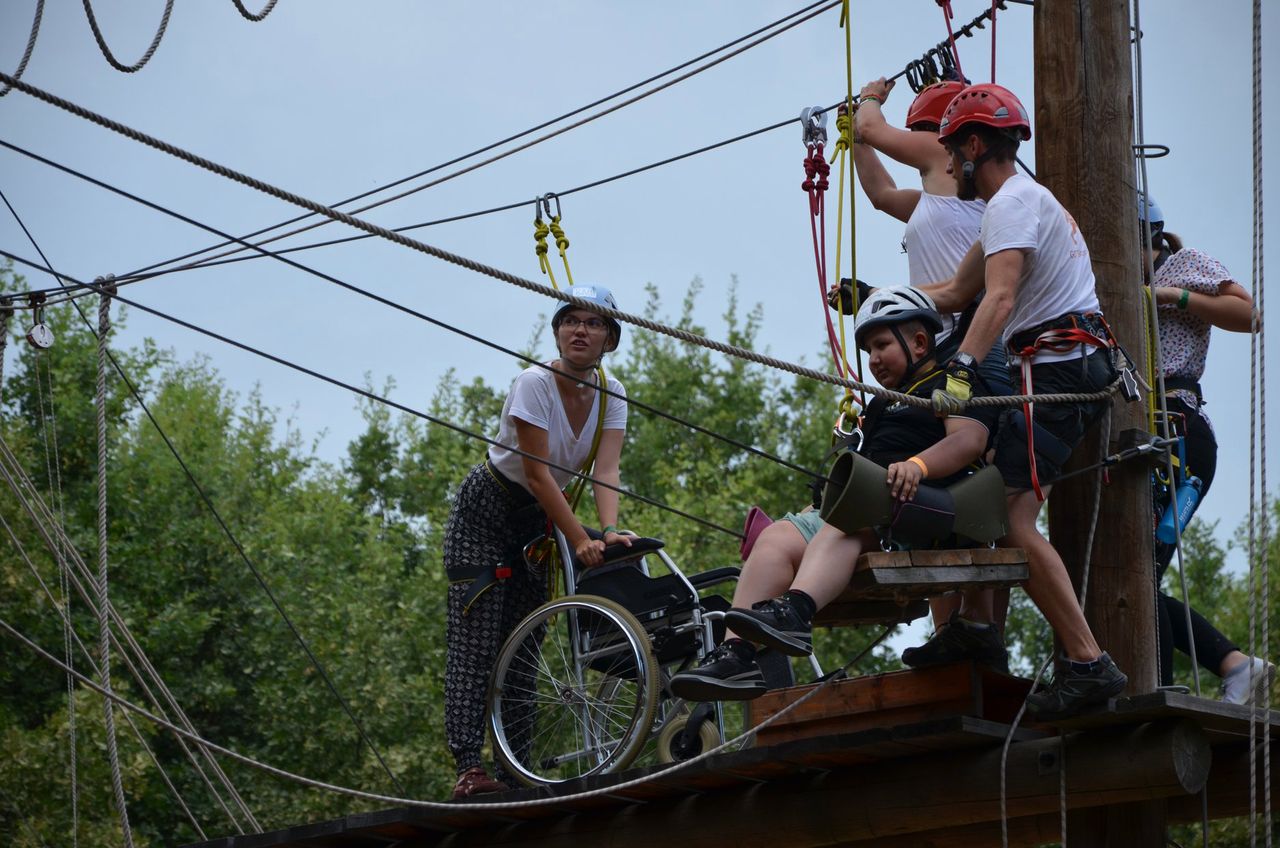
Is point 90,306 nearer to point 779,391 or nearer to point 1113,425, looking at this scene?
point 779,391

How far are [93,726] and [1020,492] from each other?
11.6 meters

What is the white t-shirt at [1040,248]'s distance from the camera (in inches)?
192

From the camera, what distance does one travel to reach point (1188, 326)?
5.74 metres

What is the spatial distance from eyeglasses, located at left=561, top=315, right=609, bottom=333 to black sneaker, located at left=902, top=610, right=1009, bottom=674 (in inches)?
62.0

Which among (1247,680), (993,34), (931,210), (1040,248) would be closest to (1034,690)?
(1247,680)

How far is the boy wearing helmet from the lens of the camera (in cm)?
459

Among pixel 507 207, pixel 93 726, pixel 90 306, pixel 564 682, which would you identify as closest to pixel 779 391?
pixel 90 306

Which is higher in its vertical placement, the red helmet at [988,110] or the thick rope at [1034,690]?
the red helmet at [988,110]

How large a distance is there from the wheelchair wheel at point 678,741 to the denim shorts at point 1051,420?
1606 mm

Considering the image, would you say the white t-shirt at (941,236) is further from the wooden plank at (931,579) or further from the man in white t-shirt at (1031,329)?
the wooden plank at (931,579)

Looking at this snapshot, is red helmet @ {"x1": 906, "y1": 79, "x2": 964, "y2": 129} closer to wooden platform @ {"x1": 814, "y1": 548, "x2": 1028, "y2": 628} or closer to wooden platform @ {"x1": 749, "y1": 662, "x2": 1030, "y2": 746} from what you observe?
wooden platform @ {"x1": 814, "y1": 548, "x2": 1028, "y2": 628}

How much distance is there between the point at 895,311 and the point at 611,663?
1.66 metres

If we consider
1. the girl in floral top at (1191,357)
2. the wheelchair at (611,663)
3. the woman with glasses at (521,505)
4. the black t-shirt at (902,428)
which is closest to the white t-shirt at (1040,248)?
the black t-shirt at (902,428)

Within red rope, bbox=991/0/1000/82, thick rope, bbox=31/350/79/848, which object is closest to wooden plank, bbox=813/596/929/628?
red rope, bbox=991/0/1000/82
